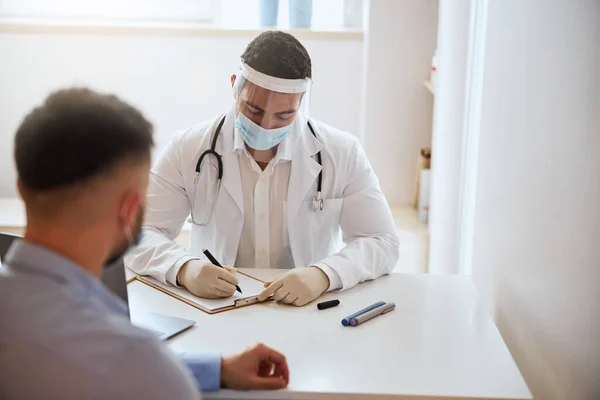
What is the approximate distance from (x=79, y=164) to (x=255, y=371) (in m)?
0.59

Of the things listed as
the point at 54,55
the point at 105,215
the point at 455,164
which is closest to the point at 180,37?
the point at 54,55

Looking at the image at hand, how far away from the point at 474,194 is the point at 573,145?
1109 mm

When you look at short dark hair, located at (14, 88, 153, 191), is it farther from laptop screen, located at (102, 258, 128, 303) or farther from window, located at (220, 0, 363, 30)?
window, located at (220, 0, 363, 30)

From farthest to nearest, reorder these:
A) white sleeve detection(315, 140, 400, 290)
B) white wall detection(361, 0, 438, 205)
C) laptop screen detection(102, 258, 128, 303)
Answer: white wall detection(361, 0, 438, 205) < white sleeve detection(315, 140, 400, 290) < laptop screen detection(102, 258, 128, 303)

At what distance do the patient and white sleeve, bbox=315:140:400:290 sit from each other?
93 centimetres

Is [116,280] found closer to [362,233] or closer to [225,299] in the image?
[225,299]

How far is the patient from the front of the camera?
0.91 metres

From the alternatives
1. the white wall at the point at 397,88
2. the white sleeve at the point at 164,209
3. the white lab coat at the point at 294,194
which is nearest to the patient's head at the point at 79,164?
the white sleeve at the point at 164,209

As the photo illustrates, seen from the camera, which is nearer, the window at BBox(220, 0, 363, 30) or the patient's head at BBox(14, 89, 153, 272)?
the patient's head at BBox(14, 89, 153, 272)

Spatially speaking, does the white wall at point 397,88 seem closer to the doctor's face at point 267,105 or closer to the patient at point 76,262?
the doctor's face at point 267,105

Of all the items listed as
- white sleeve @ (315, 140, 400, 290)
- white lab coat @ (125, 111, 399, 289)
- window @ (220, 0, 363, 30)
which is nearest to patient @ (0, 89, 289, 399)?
white sleeve @ (315, 140, 400, 290)

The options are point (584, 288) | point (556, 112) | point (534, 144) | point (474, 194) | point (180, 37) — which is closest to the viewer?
point (584, 288)

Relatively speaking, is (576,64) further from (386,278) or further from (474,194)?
(474,194)

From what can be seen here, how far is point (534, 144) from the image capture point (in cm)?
189
